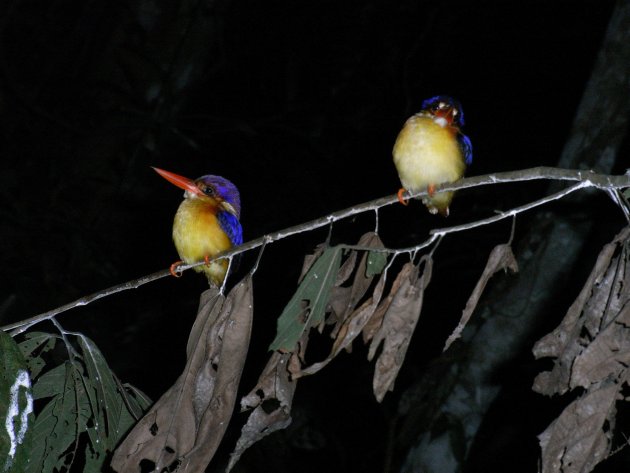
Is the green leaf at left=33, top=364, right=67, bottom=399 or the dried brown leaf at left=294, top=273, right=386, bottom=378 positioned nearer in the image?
the dried brown leaf at left=294, top=273, right=386, bottom=378

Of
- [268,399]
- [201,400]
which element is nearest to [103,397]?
[201,400]

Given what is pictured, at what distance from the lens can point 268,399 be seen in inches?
79.6

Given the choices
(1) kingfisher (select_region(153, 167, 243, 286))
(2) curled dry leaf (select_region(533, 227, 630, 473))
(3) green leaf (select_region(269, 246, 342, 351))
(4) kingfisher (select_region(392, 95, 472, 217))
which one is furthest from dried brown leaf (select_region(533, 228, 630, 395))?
(1) kingfisher (select_region(153, 167, 243, 286))

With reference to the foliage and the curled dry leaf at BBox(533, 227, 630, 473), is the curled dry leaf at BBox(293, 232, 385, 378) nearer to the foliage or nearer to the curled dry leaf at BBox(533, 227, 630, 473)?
the curled dry leaf at BBox(533, 227, 630, 473)

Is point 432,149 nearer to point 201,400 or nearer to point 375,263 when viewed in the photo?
point 375,263

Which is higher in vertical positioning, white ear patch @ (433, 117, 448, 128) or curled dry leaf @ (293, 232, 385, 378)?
white ear patch @ (433, 117, 448, 128)

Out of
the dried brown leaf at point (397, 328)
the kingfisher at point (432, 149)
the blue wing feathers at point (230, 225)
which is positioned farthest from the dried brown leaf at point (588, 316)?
the blue wing feathers at point (230, 225)

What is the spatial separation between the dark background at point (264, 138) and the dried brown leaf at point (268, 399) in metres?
3.31

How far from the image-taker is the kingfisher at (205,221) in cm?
349

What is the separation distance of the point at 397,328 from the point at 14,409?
993 millimetres

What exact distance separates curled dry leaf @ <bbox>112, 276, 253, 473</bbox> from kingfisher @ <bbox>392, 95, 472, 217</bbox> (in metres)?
1.26

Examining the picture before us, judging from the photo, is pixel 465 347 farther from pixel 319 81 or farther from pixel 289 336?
pixel 319 81

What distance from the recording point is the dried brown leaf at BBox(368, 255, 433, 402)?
1848mm

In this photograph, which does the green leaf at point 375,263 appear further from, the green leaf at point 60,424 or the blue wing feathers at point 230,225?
the blue wing feathers at point 230,225
